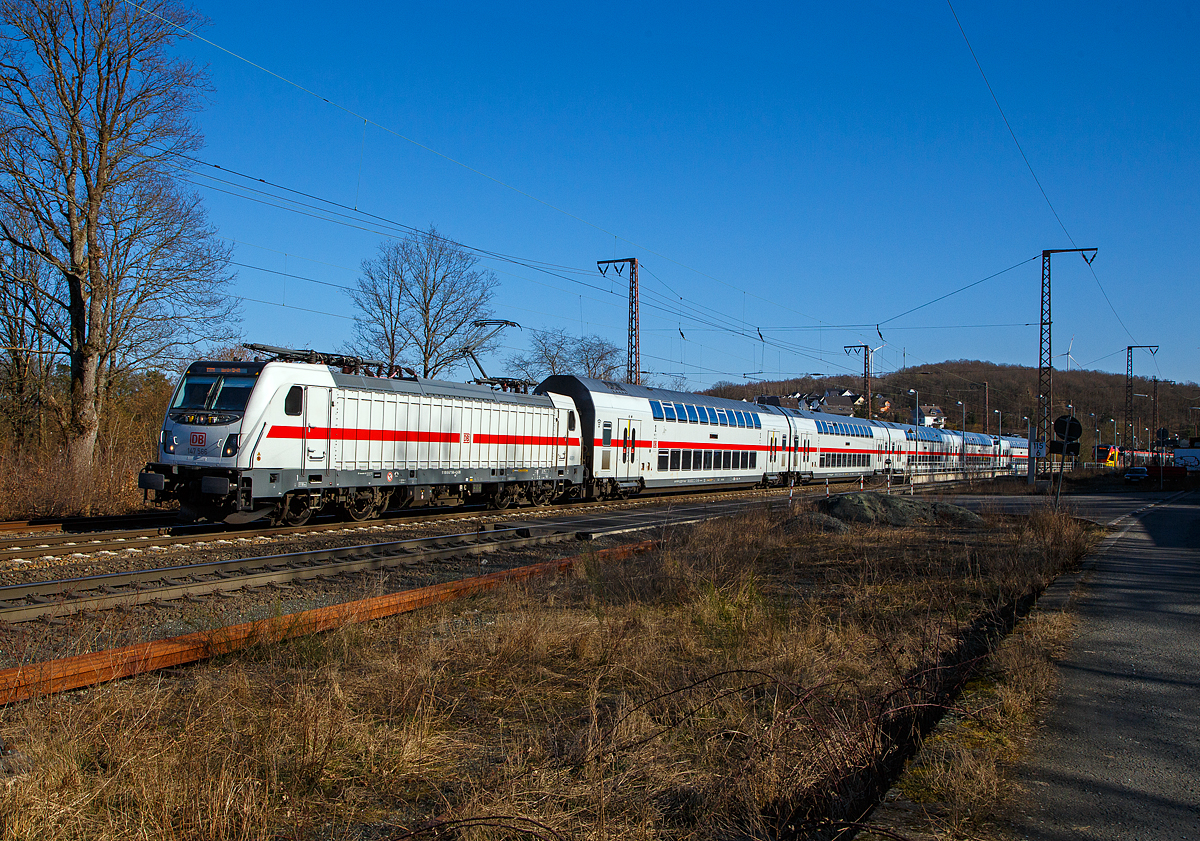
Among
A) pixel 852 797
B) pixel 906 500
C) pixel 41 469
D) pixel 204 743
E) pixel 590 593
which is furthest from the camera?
pixel 906 500

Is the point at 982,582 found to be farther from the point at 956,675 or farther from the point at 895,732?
the point at 895,732

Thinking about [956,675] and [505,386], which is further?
[505,386]

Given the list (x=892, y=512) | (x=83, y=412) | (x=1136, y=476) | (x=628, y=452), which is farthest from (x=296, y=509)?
(x=1136, y=476)

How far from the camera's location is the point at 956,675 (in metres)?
5.66

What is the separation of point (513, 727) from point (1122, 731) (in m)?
3.68

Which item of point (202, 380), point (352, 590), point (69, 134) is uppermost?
point (69, 134)

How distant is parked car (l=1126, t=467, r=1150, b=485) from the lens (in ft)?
147

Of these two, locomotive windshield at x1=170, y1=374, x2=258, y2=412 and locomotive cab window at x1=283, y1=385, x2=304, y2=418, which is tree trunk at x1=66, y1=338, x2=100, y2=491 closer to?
locomotive windshield at x1=170, y1=374, x2=258, y2=412

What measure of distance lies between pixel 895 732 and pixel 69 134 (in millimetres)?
25095

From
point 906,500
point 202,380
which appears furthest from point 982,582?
point 202,380

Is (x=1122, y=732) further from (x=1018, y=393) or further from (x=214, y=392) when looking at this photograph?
(x=1018, y=393)

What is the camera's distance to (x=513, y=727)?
504 centimetres

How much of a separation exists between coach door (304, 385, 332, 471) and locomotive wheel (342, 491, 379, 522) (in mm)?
1670

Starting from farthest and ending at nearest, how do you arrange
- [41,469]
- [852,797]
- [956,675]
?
[41,469], [956,675], [852,797]
